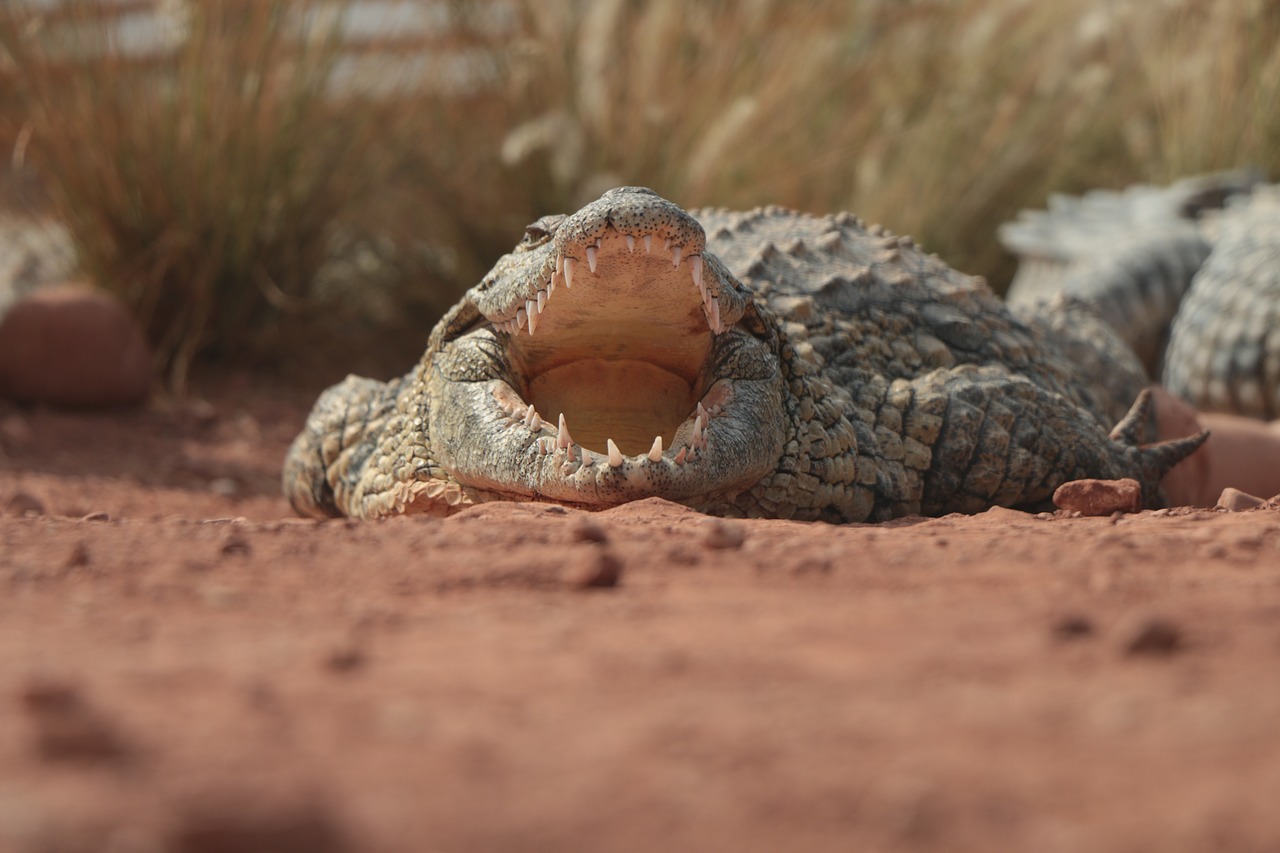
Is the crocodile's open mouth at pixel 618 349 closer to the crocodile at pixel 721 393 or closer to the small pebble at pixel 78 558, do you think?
the crocodile at pixel 721 393

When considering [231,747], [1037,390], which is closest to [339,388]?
[1037,390]

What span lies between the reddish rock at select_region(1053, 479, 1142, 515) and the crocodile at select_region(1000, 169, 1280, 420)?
305 cm

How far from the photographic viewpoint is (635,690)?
73.2 inches

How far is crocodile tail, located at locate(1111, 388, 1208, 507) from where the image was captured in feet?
15.2

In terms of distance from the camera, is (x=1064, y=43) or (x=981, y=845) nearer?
(x=981, y=845)

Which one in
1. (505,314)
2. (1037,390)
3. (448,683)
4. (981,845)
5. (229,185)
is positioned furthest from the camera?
(229,185)

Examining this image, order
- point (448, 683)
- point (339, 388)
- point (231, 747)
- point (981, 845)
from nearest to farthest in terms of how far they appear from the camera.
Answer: point (981, 845) → point (231, 747) → point (448, 683) → point (339, 388)

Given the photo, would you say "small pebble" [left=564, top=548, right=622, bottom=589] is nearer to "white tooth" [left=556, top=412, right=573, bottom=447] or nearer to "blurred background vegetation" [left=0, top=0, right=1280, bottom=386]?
"white tooth" [left=556, top=412, right=573, bottom=447]

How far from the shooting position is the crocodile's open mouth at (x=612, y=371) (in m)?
3.42

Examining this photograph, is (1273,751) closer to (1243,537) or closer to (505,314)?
(1243,537)

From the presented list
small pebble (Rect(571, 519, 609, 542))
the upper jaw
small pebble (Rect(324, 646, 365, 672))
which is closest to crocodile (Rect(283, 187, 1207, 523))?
the upper jaw

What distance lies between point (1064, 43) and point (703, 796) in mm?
8891

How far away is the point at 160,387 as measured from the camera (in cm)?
760

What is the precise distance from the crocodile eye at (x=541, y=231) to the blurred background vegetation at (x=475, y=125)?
10.8 ft
